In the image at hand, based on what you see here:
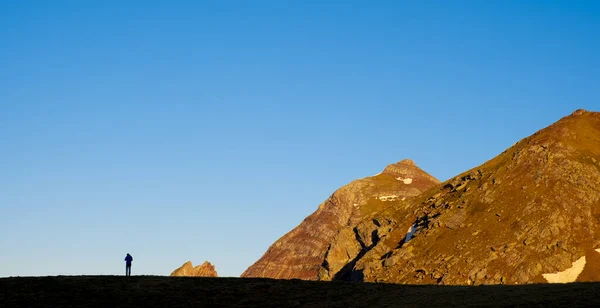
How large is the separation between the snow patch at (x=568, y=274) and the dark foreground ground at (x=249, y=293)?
411 ft

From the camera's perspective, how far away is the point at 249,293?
214 ft

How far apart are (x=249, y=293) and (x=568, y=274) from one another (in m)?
136

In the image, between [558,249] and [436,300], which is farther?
[558,249]

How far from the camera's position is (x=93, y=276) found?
70.8 m

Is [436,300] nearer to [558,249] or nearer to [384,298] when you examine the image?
[384,298]

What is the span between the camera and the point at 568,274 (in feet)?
595

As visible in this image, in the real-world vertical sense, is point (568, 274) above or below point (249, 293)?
above

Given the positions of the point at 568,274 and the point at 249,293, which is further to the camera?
the point at 568,274

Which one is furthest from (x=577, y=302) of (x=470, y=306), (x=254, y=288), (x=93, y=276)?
(x=93, y=276)

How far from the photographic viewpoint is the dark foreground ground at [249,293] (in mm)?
56781

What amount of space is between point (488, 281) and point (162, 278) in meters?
131

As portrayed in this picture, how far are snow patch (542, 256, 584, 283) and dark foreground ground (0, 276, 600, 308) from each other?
12517cm

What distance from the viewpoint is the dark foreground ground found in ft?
186

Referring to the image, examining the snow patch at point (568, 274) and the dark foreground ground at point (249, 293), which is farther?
the snow patch at point (568, 274)
